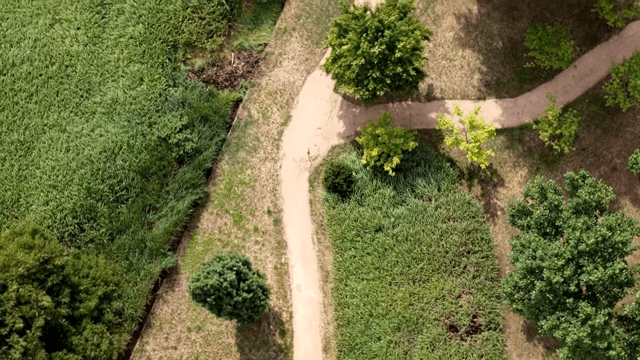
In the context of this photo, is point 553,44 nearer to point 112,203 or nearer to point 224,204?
point 224,204

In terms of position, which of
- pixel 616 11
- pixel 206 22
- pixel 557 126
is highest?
pixel 616 11

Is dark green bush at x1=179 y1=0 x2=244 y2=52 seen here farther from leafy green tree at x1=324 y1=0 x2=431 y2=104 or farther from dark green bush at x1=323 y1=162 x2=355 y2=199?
dark green bush at x1=323 y1=162 x2=355 y2=199

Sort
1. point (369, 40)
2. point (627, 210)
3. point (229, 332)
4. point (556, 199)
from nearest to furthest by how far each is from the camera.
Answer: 1. point (556, 199)
2. point (369, 40)
3. point (229, 332)
4. point (627, 210)

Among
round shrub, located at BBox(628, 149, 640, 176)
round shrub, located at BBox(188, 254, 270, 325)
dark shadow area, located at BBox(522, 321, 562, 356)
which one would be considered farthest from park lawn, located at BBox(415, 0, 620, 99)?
round shrub, located at BBox(188, 254, 270, 325)

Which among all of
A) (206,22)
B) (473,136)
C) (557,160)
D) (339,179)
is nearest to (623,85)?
(557,160)

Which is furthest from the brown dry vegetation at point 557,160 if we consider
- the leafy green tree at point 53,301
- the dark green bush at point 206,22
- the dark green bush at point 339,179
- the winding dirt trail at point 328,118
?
the leafy green tree at point 53,301

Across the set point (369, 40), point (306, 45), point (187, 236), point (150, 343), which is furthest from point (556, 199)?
point (150, 343)

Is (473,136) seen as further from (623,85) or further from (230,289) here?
(230,289)
